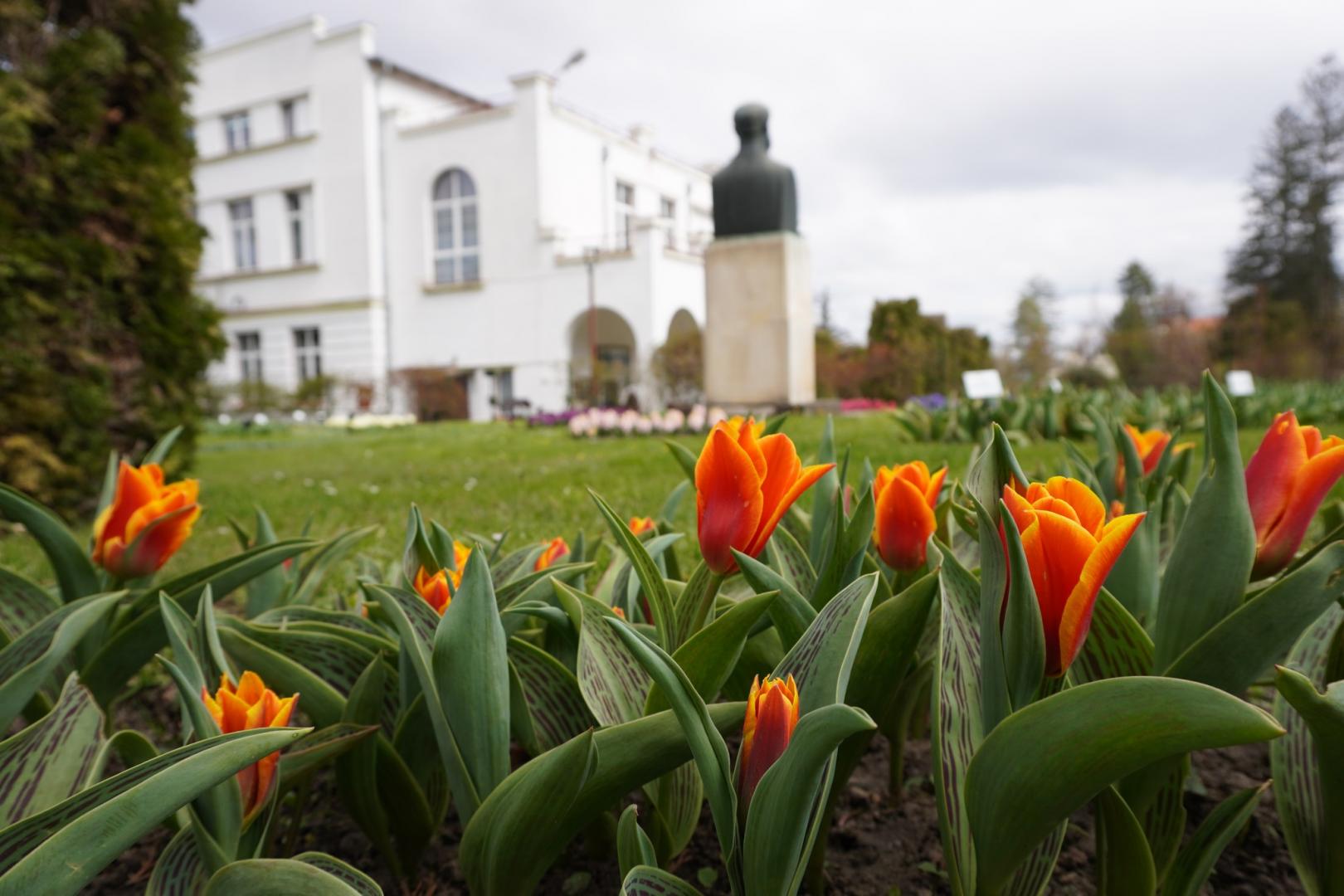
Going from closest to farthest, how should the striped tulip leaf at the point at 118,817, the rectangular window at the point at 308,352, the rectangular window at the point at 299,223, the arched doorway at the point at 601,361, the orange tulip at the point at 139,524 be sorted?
the striped tulip leaf at the point at 118,817
the orange tulip at the point at 139,524
the arched doorway at the point at 601,361
the rectangular window at the point at 299,223
the rectangular window at the point at 308,352

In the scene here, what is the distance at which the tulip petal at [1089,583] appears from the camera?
0.60 m

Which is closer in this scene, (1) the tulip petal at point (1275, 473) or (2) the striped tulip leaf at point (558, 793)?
(2) the striped tulip leaf at point (558, 793)

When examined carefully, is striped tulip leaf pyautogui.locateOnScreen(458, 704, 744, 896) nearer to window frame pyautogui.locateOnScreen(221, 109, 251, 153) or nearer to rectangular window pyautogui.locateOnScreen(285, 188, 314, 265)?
rectangular window pyautogui.locateOnScreen(285, 188, 314, 265)

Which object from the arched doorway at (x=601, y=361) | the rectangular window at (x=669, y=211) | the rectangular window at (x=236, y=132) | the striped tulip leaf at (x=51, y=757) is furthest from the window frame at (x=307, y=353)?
the striped tulip leaf at (x=51, y=757)

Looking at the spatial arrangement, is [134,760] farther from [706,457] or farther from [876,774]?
[876,774]

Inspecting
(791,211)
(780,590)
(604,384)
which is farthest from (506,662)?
(604,384)

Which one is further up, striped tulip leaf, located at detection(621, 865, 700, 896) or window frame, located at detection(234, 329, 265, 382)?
window frame, located at detection(234, 329, 265, 382)

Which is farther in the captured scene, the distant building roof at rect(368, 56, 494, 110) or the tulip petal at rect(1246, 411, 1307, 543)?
the distant building roof at rect(368, 56, 494, 110)

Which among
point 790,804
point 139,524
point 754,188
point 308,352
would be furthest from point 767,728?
point 308,352

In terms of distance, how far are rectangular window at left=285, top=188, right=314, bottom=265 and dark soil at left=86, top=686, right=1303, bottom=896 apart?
79.6ft

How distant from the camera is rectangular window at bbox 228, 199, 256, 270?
24109 mm

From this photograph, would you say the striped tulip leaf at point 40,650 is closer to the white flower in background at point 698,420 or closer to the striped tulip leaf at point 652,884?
the striped tulip leaf at point 652,884

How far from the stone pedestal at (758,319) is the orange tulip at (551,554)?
7603mm

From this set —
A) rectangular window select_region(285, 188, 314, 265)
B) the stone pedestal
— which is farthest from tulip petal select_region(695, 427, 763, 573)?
→ rectangular window select_region(285, 188, 314, 265)
